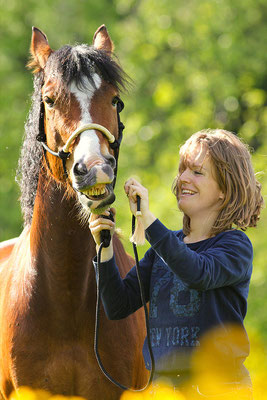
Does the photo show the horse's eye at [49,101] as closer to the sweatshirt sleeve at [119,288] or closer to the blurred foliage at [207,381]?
the sweatshirt sleeve at [119,288]

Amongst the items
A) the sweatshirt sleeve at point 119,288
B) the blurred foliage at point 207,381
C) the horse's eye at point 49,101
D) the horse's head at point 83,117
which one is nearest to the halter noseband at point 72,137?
the horse's head at point 83,117

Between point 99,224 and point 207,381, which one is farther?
point 99,224

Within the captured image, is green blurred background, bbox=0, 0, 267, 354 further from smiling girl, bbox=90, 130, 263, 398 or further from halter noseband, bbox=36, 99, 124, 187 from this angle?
smiling girl, bbox=90, 130, 263, 398

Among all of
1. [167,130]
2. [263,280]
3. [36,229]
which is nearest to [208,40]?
[167,130]

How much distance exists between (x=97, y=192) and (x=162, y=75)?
1477cm

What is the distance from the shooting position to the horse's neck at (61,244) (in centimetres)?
354

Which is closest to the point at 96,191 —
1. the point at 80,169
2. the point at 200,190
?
the point at 80,169

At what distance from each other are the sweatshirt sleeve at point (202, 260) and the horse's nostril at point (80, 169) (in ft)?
1.25

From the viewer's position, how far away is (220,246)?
315cm

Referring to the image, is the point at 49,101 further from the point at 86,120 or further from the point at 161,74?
the point at 161,74

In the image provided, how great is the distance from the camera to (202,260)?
9.80 ft

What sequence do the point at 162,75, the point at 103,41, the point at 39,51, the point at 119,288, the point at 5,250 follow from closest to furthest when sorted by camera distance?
the point at 119,288, the point at 39,51, the point at 103,41, the point at 5,250, the point at 162,75

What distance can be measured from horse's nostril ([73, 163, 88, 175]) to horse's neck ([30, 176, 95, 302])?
51cm

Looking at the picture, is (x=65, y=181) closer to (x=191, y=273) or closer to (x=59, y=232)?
(x=59, y=232)
